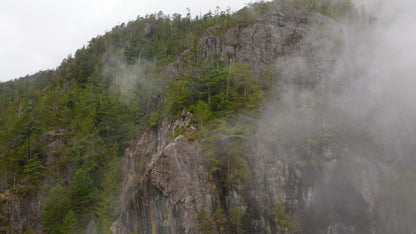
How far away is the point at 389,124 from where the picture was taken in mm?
28859

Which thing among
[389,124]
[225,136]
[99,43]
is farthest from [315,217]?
[99,43]

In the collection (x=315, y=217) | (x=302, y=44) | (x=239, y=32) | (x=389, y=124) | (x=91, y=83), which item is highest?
(x=239, y=32)

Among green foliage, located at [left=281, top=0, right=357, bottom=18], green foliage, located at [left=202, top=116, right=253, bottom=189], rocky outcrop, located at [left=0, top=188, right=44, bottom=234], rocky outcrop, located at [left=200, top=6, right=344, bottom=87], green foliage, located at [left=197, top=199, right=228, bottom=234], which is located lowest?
rocky outcrop, located at [left=0, top=188, right=44, bottom=234]

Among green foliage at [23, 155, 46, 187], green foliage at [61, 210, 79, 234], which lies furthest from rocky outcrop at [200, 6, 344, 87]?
green foliage at [23, 155, 46, 187]

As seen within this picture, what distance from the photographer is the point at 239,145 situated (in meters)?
26.1

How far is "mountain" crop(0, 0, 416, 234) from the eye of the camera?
2419cm

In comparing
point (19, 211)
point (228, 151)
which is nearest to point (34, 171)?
point (19, 211)

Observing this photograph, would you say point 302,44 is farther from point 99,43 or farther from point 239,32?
point 99,43

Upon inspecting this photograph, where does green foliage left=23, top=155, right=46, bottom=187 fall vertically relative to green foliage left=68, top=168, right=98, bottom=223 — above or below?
above

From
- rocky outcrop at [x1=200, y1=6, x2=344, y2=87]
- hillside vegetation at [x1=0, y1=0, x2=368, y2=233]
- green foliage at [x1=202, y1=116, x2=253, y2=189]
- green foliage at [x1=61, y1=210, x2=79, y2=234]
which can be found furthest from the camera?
rocky outcrop at [x1=200, y1=6, x2=344, y2=87]

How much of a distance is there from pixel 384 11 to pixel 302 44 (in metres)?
18.6

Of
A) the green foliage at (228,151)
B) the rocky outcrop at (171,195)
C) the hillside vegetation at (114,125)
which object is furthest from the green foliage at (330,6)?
the rocky outcrop at (171,195)

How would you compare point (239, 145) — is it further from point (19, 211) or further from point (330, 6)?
point (330, 6)

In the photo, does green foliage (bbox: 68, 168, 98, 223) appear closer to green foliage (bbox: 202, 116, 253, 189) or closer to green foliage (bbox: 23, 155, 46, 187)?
green foliage (bbox: 23, 155, 46, 187)
